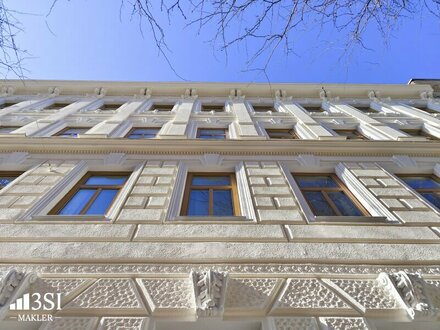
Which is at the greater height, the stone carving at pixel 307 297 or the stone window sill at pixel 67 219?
the stone window sill at pixel 67 219

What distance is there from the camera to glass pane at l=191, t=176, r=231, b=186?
612 centimetres

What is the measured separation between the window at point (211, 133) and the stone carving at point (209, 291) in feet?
22.6

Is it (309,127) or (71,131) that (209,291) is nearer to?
(309,127)

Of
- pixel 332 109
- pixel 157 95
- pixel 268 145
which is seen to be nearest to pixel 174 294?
pixel 268 145

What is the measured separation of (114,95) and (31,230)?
12.5 meters

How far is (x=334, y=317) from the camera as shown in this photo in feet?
9.37

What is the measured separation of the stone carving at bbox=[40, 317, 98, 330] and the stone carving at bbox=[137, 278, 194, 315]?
0.63 meters

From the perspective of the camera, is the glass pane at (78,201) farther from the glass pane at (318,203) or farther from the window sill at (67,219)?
the glass pane at (318,203)

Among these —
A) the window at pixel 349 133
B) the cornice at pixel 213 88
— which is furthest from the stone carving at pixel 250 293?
the cornice at pixel 213 88

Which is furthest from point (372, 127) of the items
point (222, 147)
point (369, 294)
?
point (369, 294)

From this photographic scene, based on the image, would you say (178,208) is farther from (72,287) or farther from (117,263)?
(72,287)

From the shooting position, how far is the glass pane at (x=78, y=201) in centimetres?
510

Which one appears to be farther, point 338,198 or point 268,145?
point 268,145

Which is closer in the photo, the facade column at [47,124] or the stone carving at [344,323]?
the stone carving at [344,323]
